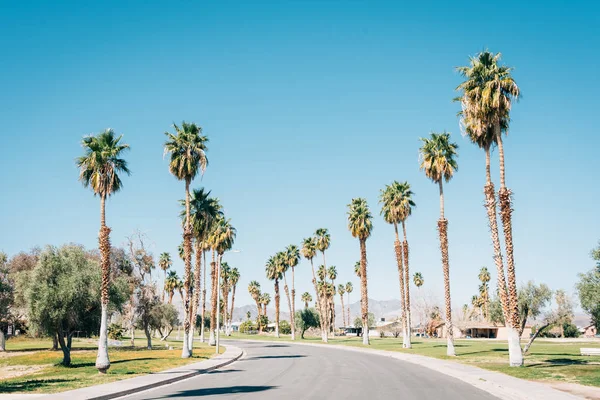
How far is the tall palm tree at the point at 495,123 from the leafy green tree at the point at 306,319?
78041mm

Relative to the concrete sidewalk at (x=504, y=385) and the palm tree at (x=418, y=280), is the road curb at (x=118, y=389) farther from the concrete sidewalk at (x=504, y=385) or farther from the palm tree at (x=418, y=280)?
the palm tree at (x=418, y=280)

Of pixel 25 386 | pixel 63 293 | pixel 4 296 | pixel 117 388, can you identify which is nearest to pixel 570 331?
pixel 63 293

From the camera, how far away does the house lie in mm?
102369

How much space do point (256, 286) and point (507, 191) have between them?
433 feet

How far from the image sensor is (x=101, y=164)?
32500 mm

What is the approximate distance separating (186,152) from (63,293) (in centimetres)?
1547

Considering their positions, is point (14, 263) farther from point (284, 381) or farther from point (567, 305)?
point (567, 305)

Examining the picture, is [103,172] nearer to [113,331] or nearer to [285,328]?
[113,331]

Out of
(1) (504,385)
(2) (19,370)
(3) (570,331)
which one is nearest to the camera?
(1) (504,385)

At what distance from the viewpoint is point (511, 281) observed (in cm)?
2986

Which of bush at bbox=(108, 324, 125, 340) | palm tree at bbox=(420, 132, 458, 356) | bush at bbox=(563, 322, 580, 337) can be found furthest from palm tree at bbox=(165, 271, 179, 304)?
bush at bbox=(563, 322, 580, 337)

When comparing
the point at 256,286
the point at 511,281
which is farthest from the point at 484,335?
the point at 511,281

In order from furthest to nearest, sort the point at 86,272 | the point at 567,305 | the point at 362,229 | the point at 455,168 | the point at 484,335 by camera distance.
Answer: the point at 484,335
the point at 362,229
the point at 567,305
the point at 455,168
the point at 86,272

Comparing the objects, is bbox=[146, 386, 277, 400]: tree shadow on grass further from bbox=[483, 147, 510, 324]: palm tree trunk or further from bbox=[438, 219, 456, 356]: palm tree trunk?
bbox=[438, 219, 456, 356]: palm tree trunk
